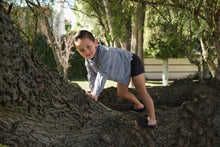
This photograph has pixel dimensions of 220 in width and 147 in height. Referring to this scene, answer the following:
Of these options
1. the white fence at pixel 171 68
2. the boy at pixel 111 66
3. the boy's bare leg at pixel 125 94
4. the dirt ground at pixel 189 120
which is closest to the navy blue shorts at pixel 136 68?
the boy at pixel 111 66

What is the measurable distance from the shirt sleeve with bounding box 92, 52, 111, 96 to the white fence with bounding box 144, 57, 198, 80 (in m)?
12.9

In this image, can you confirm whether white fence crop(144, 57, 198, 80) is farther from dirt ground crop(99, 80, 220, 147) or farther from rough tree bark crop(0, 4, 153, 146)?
rough tree bark crop(0, 4, 153, 146)

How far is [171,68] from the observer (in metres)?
15.0

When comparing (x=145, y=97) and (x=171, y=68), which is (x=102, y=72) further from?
(x=171, y=68)

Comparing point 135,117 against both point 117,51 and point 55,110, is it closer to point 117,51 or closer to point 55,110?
point 117,51

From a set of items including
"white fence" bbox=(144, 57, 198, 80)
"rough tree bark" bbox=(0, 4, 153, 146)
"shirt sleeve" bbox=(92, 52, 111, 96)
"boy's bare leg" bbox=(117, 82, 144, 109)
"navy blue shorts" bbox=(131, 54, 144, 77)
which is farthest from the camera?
"white fence" bbox=(144, 57, 198, 80)

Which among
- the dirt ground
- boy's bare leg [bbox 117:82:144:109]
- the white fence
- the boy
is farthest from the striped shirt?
the white fence

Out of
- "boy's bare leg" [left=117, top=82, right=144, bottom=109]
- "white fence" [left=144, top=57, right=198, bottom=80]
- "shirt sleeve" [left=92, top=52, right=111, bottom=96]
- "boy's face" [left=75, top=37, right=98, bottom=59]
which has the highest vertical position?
"boy's face" [left=75, top=37, right=98, bottom=59]

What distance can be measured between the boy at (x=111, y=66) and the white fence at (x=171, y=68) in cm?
1266

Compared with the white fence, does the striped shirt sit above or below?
above

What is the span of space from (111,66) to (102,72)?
0.15 m

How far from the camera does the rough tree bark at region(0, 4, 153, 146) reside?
54.2 inches

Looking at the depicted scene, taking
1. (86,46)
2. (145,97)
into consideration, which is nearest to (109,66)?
(86,46)

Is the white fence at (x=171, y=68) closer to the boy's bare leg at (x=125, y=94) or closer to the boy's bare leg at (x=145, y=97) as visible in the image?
the boy's bare leg at (x=125, y=94)
